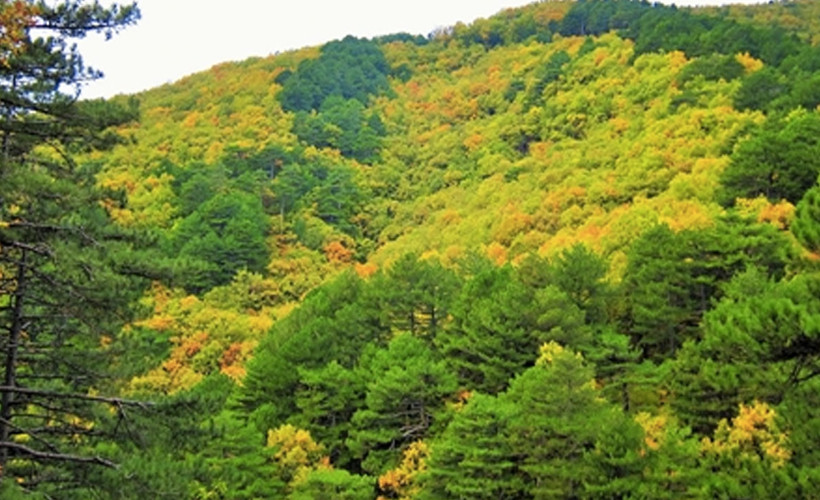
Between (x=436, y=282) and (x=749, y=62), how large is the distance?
3365 cm

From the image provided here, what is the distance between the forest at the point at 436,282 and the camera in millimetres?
9859

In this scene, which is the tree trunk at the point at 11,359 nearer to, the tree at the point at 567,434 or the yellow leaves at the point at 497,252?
the tree at the point at 567,434

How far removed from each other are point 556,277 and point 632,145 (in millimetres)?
22748

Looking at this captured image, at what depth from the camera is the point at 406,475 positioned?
73.3 ft

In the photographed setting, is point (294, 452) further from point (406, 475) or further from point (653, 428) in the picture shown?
point (653, 428)

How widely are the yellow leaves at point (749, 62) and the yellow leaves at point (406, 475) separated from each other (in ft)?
128

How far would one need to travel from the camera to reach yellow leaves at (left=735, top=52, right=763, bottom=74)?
50.4m

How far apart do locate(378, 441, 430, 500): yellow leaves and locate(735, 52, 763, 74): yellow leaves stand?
3892cm

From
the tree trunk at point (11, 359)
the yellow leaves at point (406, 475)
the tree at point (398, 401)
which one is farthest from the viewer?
the tree at point (398, 401)

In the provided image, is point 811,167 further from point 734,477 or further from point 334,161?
point 334,161

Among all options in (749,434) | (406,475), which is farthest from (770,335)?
(406,475)

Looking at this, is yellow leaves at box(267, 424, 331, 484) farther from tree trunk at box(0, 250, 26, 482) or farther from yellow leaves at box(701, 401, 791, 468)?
tree trunk at box(0, 250, 26, 482)

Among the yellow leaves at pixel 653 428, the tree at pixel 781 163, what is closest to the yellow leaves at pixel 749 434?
the yellow leaves at pixel 653 428

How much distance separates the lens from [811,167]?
101 ft
